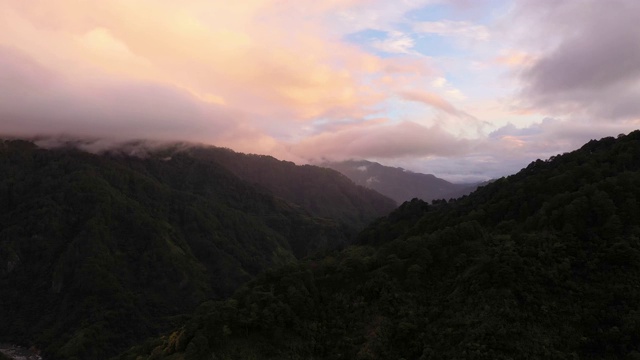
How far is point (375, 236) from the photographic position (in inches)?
7023

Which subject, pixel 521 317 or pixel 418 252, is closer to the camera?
pixel 521 317

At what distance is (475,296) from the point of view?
88438mm

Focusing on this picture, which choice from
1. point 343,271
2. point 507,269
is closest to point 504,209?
point 507,269

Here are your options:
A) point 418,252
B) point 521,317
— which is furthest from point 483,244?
point 521,317

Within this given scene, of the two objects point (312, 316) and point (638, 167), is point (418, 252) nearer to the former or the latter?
point (312, 316)

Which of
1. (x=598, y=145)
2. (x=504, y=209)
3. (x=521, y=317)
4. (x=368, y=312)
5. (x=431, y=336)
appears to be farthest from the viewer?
(x=598, y=145)

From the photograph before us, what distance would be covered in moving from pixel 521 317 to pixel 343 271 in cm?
4223

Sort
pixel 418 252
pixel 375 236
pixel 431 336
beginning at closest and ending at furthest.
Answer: pixel 431 336
pixel 418 252
pixel 375 236

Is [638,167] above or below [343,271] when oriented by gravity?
above

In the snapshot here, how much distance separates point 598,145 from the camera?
155 meters

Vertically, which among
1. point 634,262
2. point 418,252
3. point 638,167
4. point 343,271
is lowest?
point 343,271

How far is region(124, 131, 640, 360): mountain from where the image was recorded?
3056 inches

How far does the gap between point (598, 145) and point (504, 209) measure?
5477cm

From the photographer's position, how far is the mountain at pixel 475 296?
77.6 metres
